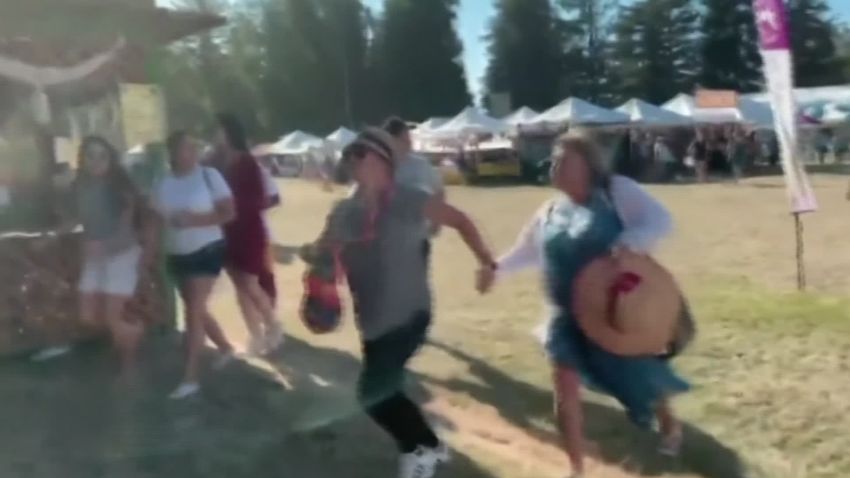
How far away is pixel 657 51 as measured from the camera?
243 ft

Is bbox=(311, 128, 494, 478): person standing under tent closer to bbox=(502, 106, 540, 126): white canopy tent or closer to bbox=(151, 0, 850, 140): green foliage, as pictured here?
bbox=(151, 0, 850, 140): green foliage

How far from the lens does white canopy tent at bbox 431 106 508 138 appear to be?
36.6m

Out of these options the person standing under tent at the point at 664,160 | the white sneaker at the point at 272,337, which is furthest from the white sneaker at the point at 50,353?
the person standing under tent at the point at 664,160

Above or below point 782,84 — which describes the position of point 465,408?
below

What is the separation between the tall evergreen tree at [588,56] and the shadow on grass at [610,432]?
69.5 metres

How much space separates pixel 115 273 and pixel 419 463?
8.18ft

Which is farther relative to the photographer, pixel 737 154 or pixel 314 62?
pixel 314 62

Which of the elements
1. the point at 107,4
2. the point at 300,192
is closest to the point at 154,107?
the point at 107,4

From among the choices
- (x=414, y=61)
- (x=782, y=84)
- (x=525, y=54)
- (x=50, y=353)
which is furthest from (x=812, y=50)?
A: (x=50, y=353)

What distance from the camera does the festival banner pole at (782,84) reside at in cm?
920

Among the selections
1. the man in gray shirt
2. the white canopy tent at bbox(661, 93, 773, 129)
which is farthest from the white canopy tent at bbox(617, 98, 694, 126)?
the man in gray shirt

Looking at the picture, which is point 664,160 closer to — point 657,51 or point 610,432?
point 610,432

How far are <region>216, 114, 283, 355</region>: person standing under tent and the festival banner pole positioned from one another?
13.2ft

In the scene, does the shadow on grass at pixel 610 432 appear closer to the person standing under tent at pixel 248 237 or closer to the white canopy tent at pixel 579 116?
the person standing under tent at pixel 248 237
